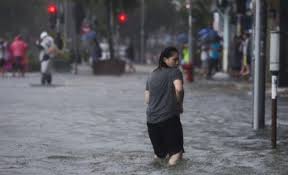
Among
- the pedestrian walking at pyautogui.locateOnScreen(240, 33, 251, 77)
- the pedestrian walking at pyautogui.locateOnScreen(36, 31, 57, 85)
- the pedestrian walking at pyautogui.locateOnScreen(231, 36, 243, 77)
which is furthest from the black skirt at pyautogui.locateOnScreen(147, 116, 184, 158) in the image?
the pedestrian walking at pyautogui.locateOnScreen(231, 36, 243, 77)

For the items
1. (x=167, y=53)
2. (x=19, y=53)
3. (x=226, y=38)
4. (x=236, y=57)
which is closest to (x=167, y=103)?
(x=167, y=53)

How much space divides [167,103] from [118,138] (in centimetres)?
295

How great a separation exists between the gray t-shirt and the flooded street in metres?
0.59

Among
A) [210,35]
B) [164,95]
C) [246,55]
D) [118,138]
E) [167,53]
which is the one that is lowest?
[118,138]

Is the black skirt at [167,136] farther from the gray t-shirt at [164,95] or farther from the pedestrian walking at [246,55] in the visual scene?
the pedestrian walking at [246,55]

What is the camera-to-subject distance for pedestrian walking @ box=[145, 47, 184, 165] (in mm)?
10961

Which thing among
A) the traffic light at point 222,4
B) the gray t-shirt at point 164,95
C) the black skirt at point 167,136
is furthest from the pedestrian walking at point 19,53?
the gray t-shirt at point 164,95

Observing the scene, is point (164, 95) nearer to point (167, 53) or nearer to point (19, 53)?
point (167, 53)

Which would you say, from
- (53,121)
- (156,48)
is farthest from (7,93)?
(156,48)

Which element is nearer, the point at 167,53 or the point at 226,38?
the point at 167,53

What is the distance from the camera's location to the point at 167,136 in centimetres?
1108

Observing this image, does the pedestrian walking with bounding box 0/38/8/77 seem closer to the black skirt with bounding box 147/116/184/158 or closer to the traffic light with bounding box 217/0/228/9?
the traffic light with bounding box 217/0/228/9

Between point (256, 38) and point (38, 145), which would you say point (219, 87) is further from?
point (38, 145)

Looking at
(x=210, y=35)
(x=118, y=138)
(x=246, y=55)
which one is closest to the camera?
(x=118, y=138)
